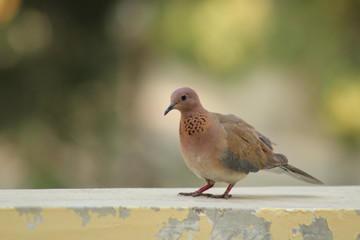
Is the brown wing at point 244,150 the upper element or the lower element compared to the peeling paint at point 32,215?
upper

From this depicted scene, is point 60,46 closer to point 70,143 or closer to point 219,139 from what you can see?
point 70,143

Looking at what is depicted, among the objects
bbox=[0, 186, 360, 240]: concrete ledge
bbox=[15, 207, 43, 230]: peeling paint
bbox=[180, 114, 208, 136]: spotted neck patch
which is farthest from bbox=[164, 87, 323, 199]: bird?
bbox=[15, 207, 43, 230]: peeling paint

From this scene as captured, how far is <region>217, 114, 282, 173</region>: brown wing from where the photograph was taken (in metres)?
2.89

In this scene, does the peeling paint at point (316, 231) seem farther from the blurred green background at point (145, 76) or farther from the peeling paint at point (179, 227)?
the blurred green background at point (145, 76)

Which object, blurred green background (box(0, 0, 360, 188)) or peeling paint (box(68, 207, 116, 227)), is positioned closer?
peeling paint (box(68, 207, 116, 227))

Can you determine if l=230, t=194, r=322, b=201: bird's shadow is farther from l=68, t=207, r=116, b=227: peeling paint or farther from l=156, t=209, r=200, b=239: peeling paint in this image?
l=68, t=207, r=116, b=227: peeling paint

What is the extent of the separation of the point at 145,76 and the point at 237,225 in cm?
438

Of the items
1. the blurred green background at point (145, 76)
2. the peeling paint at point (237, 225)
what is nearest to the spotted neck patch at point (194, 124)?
the peeling paint at point (237, 225)

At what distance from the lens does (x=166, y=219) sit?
2.15m

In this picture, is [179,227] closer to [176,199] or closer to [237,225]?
[237,225]

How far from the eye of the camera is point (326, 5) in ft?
21.5

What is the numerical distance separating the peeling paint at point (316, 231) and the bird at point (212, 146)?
0.56 meters

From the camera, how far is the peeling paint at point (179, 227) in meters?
2.14

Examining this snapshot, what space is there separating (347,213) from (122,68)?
13.8ft
